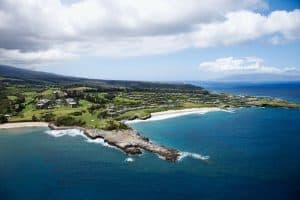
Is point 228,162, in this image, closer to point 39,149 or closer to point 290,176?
point 290,176

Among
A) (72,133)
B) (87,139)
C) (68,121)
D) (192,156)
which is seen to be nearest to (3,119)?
(68,121)

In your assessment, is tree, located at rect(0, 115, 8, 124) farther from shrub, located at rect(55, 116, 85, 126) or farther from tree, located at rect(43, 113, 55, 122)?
shrub, located at rect(55, 116, 85, 126)

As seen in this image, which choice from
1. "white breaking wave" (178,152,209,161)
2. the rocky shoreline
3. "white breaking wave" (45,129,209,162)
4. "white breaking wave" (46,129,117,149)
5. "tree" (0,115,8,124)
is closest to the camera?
"white breaking wave" (178,152,209,161)

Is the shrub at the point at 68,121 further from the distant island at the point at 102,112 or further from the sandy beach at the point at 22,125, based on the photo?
the sandy beach at the point at 22,125

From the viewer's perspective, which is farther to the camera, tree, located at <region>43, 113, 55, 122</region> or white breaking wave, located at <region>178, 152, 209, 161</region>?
tree, located at <region>43, 113, 55, 122</region>

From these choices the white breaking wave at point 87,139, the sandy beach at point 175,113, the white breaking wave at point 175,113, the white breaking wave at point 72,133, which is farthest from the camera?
the sandy beach at point 175,113

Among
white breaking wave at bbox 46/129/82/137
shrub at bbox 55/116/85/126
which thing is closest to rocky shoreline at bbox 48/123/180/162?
white breaking wave at bbox 46/129/82/137

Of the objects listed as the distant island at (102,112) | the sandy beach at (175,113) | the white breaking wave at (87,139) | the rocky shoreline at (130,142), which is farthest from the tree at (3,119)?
the sandy beach at (175,113)
